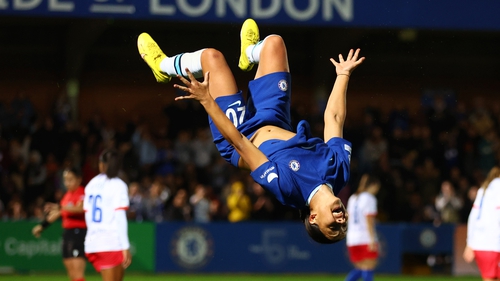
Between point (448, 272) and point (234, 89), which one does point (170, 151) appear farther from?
point (234, 89)

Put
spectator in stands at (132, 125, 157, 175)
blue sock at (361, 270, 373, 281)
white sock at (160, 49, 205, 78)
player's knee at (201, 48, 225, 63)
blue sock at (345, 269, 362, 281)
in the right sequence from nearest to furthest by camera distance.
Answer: player's knee at (201, 48, 225, 63)
white sock at (160, 49, 205, 78)
blue sock at (345, 269, 362, 281)
blue sock at (361, 270, 373, 281)
spectator in stands at (132, 125, 157, 175)

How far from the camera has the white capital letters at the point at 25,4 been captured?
1516cm

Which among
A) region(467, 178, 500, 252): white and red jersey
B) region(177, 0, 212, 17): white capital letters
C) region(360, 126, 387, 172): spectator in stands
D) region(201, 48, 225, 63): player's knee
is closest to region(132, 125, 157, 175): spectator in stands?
region(177, 0, 212, 17): white capital letters

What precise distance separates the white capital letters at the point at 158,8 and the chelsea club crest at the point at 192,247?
4.27 metres

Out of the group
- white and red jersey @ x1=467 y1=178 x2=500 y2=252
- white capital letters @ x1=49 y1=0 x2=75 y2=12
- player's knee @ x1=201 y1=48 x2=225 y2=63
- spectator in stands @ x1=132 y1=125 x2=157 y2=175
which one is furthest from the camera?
spectator in stands @ x1=132 y1=125 x2=157 y2=175

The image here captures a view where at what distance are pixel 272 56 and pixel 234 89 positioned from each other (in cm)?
45

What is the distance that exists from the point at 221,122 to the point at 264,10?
9663 millimetres

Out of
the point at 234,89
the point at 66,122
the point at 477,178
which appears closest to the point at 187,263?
the point at 66,122

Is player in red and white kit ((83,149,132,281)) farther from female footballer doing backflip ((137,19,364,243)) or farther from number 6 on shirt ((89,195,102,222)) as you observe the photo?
female footballer doing backflip ((137,19,364,243))

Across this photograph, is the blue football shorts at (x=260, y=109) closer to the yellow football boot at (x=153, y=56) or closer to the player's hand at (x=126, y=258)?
the yellow football boot at (x=153, y=56)

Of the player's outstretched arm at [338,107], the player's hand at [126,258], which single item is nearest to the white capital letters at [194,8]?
the player's hand at [126,258]

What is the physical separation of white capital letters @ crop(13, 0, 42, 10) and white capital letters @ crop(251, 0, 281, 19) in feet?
12.3

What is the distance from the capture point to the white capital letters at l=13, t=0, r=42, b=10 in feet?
49.8

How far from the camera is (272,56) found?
7672mm
